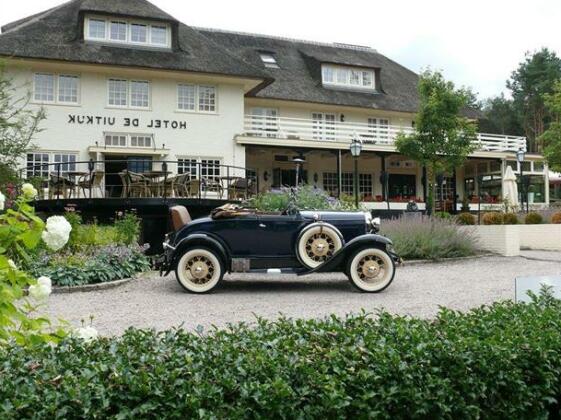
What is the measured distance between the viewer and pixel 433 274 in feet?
39.8

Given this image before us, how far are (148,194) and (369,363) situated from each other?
540 inches

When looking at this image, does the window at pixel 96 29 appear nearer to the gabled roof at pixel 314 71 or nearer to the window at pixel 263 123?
the window at pixel 263 123

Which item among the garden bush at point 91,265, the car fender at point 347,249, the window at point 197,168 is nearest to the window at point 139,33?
the window at point 197,168

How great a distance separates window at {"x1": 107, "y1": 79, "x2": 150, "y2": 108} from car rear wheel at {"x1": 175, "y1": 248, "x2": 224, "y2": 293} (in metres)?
15.9

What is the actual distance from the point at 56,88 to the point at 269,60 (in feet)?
42.2

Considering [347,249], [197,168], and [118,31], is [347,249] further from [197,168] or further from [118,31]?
[118,31]

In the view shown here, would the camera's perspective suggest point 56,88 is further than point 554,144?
No

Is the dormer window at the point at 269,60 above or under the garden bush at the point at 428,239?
above

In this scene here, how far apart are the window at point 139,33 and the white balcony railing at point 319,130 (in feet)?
18.8

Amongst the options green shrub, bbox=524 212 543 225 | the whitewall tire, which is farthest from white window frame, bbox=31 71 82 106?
green shrub, bbox=524 212 543 225

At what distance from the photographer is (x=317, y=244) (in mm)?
9453

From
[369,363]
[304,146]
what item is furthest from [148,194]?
[369,363]

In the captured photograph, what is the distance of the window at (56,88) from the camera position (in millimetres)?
22578

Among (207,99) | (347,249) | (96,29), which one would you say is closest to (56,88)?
(96,29)
